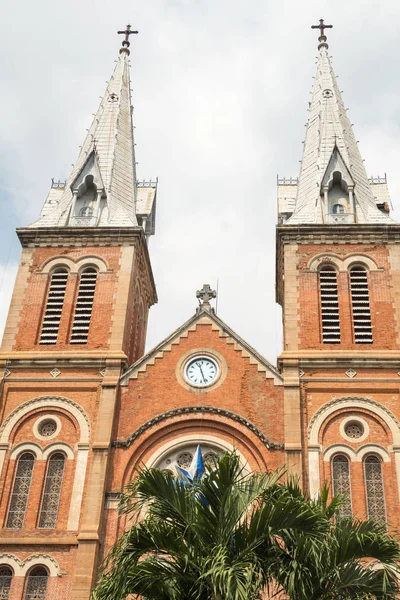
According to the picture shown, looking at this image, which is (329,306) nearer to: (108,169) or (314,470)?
(314,470)

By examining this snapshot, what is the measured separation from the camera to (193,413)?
24766mm

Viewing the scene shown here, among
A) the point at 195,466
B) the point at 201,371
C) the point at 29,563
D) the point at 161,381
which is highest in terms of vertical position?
the point at 201,371

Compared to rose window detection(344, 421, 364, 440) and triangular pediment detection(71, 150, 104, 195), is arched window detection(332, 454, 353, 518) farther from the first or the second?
triangular pediment detection(71, 150, 104, 195)

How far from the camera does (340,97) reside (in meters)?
35.7

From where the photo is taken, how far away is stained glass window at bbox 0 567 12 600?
72.5 ft

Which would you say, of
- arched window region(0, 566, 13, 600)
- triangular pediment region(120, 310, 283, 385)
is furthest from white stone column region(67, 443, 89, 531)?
triangular pediment region(120, 310, 283, 385)

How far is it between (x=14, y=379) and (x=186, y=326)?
5.76 meters

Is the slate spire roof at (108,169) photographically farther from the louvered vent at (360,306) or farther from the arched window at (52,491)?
the arched window at (52,491)

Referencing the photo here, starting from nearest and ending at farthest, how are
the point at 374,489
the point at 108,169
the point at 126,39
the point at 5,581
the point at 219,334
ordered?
the point at 5,581
the point at 374,489
the point at 219,334
the point at 108,169
the point at 126,39

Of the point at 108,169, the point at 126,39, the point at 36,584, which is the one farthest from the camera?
the point at 126,39

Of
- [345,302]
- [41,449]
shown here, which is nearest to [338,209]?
[345,302]

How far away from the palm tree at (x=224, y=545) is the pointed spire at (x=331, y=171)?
52.5 feet

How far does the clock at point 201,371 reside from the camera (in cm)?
2558

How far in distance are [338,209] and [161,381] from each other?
9.93 meters
